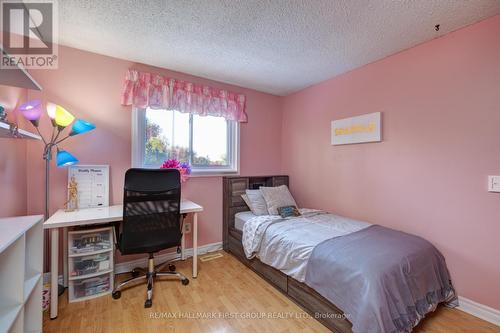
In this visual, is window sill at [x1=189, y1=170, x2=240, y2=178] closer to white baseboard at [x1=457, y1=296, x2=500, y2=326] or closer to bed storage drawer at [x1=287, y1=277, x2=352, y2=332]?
bed storage drawer at [x1=287, y1=277, x2=352, y2=332]

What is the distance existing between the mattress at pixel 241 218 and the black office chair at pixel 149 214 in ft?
2.96

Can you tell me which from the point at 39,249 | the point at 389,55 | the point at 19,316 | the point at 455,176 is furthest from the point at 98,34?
the point at 455,176

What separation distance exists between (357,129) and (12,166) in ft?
11.0

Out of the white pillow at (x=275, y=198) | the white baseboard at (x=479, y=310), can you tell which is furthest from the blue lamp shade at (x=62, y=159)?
the white baseboard at (x=479, y=310)

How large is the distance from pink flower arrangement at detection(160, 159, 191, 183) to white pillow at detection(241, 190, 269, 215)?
2.76ft

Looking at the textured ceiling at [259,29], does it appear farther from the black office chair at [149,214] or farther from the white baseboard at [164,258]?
the white baseboard at [164,258]

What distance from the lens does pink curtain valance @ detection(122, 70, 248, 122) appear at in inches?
96.8

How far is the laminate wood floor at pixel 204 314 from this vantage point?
1617 mm

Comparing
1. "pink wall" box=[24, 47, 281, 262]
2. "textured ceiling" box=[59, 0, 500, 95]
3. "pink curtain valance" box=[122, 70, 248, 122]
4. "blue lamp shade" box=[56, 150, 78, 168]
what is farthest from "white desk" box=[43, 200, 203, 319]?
"textured ceiling" box=[59, 0, 500, 95]

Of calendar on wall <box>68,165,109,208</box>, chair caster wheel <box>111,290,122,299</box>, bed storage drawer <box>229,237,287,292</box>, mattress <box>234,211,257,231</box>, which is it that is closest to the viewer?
chair caster wheel <box>111,290,122,299</box>

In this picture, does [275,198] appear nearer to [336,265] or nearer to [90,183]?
[336,265]

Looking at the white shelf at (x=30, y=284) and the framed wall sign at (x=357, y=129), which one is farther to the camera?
the framed wall sign at (x=357, y=129)

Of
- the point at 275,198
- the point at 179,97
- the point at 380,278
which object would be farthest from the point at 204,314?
the point at 179,97

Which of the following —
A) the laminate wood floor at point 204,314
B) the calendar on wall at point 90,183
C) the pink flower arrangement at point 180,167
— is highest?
the pink flower arrangement at point 180,167
